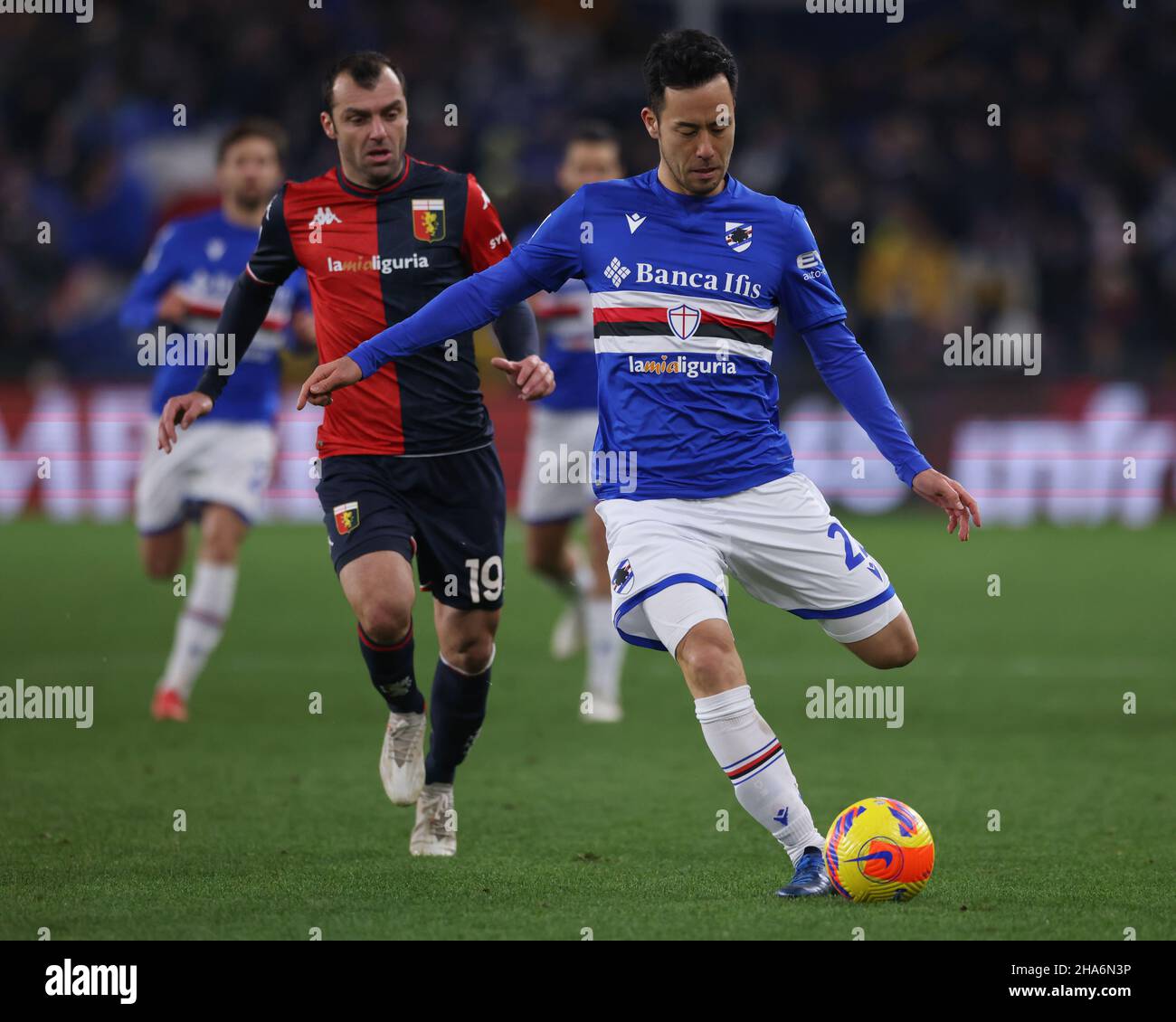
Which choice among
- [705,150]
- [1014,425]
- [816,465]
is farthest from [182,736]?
[1014,425]

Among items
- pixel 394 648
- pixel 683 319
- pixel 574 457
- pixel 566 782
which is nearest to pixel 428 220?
pixel 683 319

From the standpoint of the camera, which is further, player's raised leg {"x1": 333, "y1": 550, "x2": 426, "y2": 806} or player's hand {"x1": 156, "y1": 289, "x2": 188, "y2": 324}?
player's hand {"x1": 156, "y1": 289, "x2": 188, "y2": 324}

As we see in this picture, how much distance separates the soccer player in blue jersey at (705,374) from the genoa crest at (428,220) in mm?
730

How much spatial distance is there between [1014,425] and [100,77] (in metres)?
12.1

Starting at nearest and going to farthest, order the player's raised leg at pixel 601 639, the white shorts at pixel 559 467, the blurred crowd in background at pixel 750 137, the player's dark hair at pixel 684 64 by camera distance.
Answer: the player's dark hair at pixel 684 64 < the player's raised leg at pixel 601 639 < the white shorts at pixel 559 467 < the blurred crowd in background at pixel 750 137

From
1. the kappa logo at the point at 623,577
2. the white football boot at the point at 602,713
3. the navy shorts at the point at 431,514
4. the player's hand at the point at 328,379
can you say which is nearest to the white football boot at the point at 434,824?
the navy shorts at the point at 431,514

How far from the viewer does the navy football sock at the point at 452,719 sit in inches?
248

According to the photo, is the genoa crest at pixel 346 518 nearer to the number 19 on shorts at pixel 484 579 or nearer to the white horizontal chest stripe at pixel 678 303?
the number 19 on shorts at pixel 484 579

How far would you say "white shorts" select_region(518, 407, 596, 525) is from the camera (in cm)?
988

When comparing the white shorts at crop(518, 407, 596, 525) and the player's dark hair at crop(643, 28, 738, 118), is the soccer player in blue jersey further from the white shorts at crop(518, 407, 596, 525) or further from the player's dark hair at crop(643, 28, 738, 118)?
the white shorts at crop(518, 407, 596, 525)

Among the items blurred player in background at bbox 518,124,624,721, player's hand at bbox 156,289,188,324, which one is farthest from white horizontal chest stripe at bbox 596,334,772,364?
player's hand at bbox 156,289,188,324

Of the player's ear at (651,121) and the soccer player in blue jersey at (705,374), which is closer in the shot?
the soccer player in blue jersey at (705,374)

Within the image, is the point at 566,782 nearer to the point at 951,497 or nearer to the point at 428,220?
the point at 428,220

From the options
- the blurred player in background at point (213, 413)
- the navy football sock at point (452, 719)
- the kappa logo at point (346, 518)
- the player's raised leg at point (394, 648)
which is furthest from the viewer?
the blurred player in background at point (213, 413)
